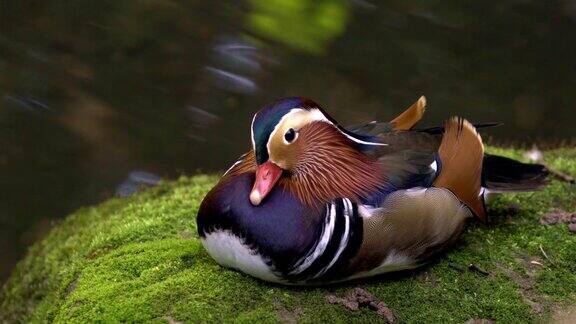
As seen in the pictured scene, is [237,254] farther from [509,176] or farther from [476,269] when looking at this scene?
[509,176]

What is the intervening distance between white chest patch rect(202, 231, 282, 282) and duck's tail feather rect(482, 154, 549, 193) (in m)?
0.88

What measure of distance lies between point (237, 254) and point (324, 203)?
281 mm

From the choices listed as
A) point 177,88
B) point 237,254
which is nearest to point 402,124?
point 237,254

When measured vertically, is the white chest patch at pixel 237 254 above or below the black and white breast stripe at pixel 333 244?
below

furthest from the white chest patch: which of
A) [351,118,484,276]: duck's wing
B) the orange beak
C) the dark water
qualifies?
the dark water

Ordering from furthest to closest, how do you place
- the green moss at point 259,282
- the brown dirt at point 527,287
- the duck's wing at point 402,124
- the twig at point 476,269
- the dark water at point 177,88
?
the dark water at point 177,88, the duck's wing at point 402,124, the twig at point 476,269, the brown dirt at point 527,287, the green moss at point 259,282

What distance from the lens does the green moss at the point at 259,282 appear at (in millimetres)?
2305

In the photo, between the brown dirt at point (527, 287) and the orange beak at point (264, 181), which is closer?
the orange beak at point (264, 181)

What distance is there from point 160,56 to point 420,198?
2740mm

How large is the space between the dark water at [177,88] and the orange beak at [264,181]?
224cm

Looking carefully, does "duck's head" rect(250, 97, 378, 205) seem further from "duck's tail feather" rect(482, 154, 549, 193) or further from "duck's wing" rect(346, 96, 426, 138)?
"duck's tail feather" rect(482, 154, 549, 193)

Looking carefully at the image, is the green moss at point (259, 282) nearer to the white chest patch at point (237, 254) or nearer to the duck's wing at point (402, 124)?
the white chest patch at point (237, 254)

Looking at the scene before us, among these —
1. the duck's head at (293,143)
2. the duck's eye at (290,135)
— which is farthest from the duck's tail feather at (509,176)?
the duck's eye at (290,135)

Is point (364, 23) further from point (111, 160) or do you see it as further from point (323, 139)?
point (323, 139)
